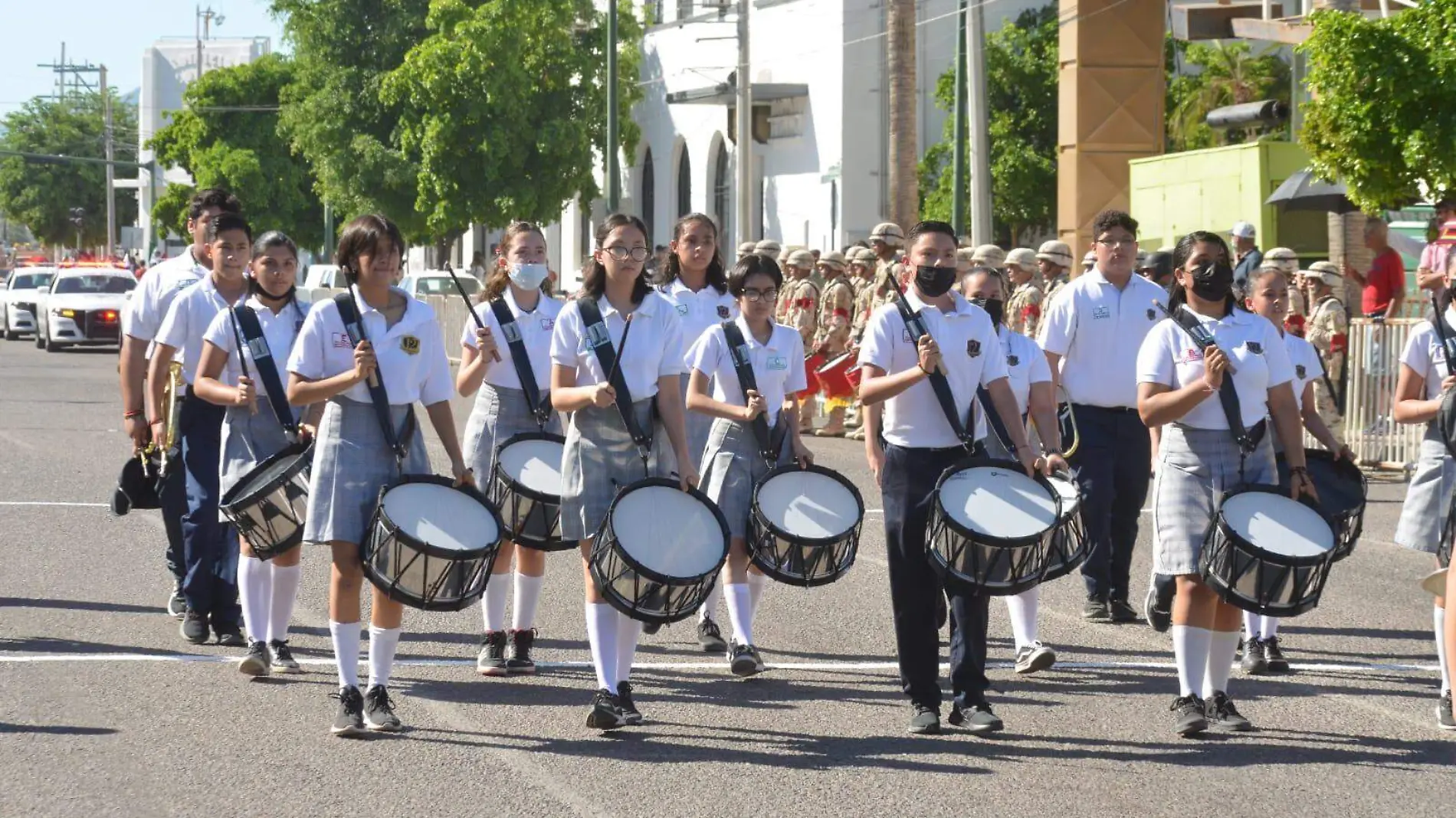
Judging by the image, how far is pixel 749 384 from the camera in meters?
8.88

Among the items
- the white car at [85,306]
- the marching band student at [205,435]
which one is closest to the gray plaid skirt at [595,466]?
the marching band student at [205,435]

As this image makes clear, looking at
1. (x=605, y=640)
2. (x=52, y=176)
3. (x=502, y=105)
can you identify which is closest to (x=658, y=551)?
(x=605, y=640)

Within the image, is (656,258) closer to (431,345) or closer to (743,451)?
(743,451)

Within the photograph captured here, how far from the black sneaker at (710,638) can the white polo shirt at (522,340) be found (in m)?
1.38

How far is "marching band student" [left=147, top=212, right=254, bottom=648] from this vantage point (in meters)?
9.50

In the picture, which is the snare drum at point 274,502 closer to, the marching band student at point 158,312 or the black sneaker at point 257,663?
the black sneaker at point 257,663

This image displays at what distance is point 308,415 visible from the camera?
8.85m

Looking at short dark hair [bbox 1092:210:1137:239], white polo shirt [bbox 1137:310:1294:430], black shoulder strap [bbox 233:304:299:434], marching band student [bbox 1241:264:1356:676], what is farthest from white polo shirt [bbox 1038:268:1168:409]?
black shoulder strap [bbox 233:304:299:434]

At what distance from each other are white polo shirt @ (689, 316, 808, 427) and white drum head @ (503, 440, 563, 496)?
2.30 ft

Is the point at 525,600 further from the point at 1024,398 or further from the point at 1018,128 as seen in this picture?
the point at 1018,128

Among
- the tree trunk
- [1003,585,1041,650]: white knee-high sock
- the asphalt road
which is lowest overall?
the asphalt road

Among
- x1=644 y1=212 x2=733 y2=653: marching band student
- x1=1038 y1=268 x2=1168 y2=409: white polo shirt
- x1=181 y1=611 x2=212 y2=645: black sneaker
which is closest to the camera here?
x1=644 y1=212 x2=733 y2=653: marching band student

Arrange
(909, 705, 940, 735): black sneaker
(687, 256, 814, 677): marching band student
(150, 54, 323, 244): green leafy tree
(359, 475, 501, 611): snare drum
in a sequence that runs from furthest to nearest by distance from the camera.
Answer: (150, 54, 323, 244): green leafy tree
(687, 256, 814, 677): marching band student
(909, 705, 940, 735): black sneaker
(359, 475, 501, 611): snare drum

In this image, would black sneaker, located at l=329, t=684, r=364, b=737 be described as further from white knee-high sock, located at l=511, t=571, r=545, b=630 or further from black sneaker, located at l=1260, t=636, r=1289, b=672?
black sneaker, located at l=1260, t=636, r=1289, b=672
